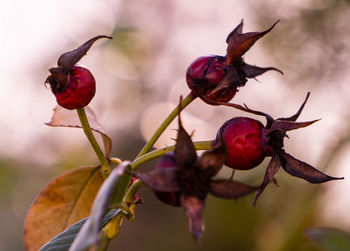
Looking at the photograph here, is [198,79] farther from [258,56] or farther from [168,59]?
[168,59]

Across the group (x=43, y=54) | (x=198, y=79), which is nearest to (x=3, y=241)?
(x=43, y=54)

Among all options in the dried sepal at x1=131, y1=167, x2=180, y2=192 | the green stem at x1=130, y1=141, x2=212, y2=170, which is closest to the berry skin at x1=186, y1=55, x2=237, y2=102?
the green stem at x1=130, y1=141, x2=212, y2=170

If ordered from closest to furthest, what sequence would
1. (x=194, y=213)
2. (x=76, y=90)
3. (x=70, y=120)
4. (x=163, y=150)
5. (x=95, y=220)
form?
1. (x=95, y=220)
2. (x=194, y=213)
3. (x=163, y=150)
4. (x=76, y=90)
5. (x=70, y=120)

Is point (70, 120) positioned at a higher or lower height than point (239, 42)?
lower

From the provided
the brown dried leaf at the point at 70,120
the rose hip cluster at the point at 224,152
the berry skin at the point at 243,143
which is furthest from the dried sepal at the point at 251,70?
the brown dried leaf at the point at 70,120

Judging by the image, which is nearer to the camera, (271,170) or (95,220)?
(95,220)

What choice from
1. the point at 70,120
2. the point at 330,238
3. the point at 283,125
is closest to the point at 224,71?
the point at 283,125

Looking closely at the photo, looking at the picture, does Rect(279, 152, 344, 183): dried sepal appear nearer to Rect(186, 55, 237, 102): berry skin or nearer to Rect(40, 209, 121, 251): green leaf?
Rect(186, 55, 237, 102): berry skin

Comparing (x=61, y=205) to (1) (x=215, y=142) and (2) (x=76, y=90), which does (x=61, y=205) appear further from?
(1) (x=215, y=142)
